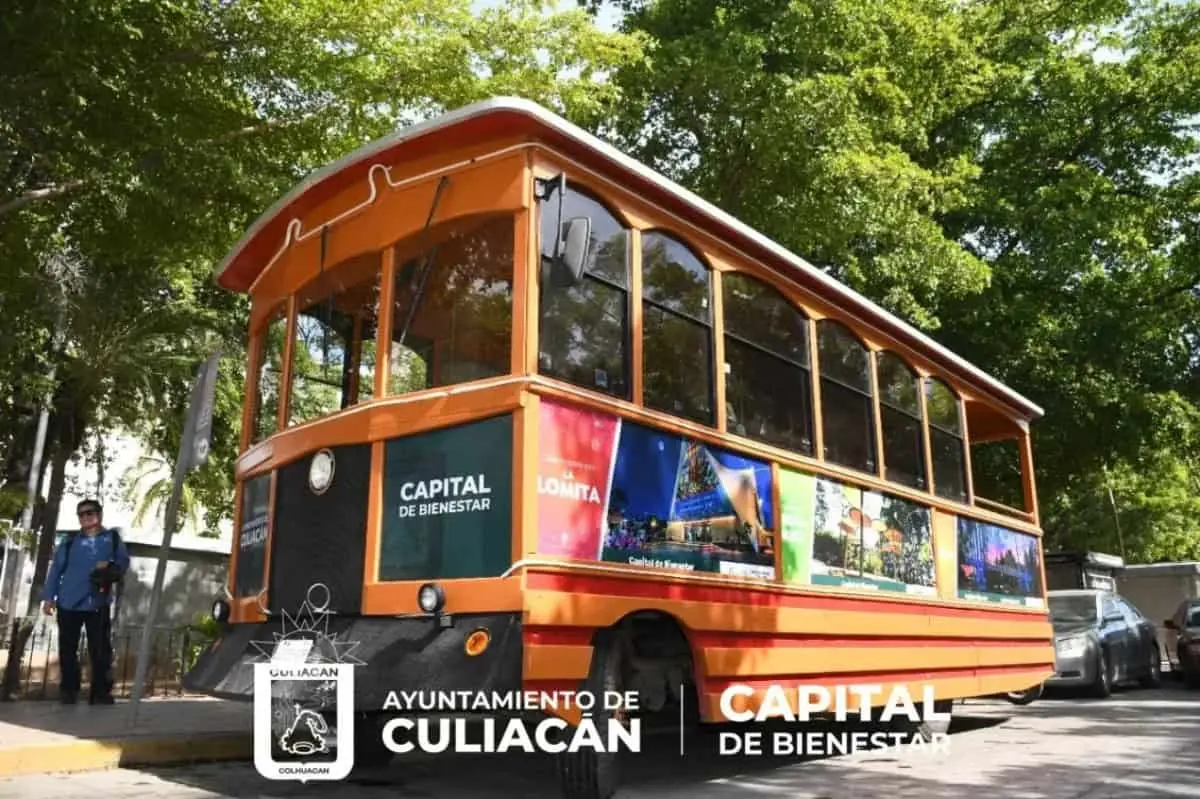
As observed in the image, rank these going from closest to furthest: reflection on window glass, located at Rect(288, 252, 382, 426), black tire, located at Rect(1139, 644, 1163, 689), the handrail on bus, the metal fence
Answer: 1. reflection on window glass, located at Rect(288, 252, 382, 426)
2. the metal fence
3. the handrail on bus
4. black tire, located at Rect(1139, 644, 1163, 689)

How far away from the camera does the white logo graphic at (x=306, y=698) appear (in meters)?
5.32

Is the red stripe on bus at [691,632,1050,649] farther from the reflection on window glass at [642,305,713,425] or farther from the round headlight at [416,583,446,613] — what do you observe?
the round headlight at [416,583,446,613]

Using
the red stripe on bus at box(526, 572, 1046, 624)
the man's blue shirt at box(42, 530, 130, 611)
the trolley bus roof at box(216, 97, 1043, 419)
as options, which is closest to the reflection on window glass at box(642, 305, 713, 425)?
the trolley bus roof at box(216, 97, 1043, 419)

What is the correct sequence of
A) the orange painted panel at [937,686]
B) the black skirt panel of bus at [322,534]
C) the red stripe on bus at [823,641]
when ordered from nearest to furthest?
the black skirt panel of bus at [322,534]
the orange painted panel at [937,686]
the red stripe on bus at [823,641]

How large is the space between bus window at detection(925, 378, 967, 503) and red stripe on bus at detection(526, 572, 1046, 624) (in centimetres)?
128

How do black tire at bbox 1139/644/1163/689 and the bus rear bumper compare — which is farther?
black tire at bbox 1139/644/1163/689

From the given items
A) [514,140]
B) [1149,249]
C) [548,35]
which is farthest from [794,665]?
[1149,249]

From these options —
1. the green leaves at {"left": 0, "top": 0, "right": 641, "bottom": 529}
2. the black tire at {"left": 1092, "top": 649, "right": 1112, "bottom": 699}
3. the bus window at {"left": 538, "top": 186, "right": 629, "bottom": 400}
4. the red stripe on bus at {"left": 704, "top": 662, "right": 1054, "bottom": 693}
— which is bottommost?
the black tire at {"left": 1092, "top": 649, "right": 1112, "bottom": 699}

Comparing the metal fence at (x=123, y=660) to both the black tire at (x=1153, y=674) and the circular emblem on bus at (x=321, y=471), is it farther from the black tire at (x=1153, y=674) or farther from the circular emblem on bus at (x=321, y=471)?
the black tire at (x=1153, y=674)

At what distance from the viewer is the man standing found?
28.4 feet

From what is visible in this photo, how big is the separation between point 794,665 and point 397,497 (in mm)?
2833

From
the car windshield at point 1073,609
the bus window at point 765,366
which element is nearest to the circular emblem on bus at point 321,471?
the bus window at point 765,366

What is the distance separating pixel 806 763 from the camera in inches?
291

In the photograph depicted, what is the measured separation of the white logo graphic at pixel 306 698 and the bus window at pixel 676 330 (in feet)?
7.16
